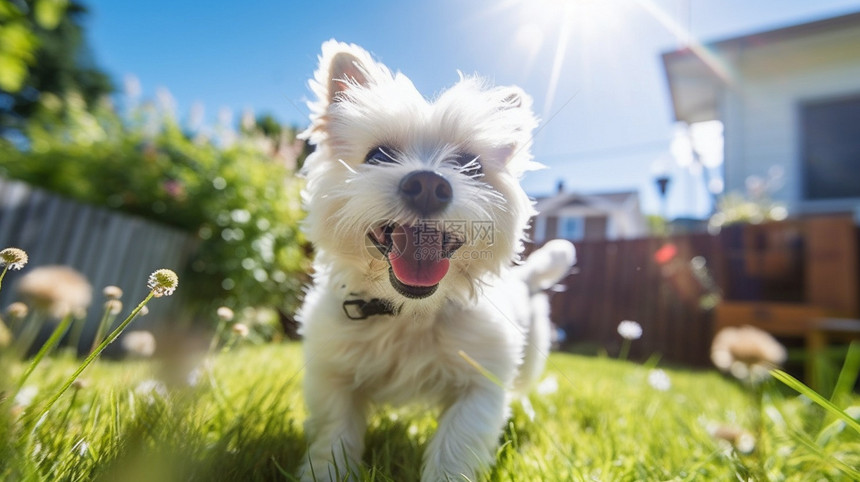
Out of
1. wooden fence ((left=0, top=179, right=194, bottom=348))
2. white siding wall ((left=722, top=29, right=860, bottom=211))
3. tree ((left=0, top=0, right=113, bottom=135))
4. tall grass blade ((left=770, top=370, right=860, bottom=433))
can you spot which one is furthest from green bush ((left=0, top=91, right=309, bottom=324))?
white siding wall ((left=722, top=29, right=860, bottom=211))

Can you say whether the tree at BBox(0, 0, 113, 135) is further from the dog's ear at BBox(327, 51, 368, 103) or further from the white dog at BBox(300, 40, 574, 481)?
the white dog at BBox(300, 40, 574, 481)

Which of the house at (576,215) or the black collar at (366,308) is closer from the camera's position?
the black collar at (366,308)

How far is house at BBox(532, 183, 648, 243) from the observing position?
1.91 m

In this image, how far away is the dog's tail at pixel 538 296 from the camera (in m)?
2.44

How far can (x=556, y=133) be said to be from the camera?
142 cm

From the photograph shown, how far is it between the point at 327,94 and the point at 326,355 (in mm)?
1038

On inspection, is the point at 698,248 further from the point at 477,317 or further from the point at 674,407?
the point at 477,317

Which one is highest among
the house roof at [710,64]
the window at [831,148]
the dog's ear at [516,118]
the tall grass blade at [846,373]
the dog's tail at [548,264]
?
the house roof at [710,64]

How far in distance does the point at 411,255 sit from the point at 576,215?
164 centimetres

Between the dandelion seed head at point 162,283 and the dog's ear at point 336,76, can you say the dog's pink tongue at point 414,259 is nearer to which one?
the dog's ear at point 336,76

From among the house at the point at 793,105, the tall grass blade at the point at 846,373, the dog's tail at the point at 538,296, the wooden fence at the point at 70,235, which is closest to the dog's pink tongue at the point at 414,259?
the dog's tail at the point at 538,296

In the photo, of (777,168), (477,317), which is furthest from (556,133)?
(777,168)

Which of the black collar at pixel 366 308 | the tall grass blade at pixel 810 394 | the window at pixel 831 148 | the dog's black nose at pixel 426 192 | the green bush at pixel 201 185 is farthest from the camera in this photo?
the window at pixel 831 148

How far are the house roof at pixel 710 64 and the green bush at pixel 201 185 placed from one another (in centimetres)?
749
